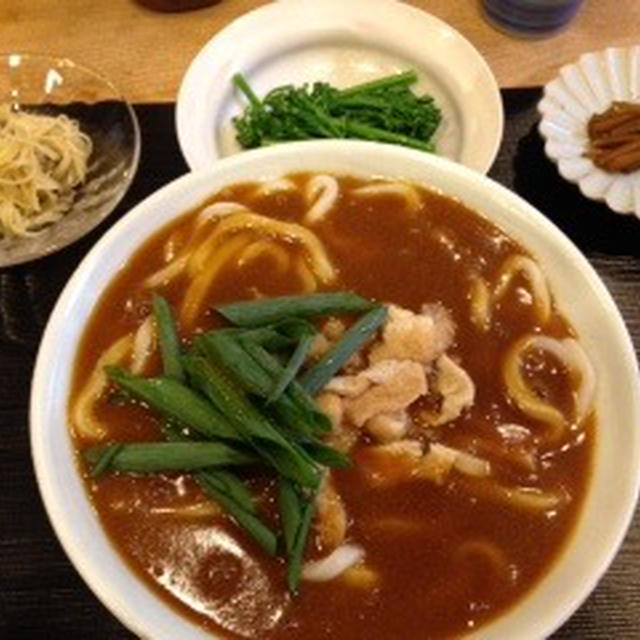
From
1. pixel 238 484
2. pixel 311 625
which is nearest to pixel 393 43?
pixel 238 484

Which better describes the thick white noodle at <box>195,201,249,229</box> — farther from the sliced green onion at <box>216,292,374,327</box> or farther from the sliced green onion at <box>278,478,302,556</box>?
the sliced green onion at <box>278,478,302,556</box>

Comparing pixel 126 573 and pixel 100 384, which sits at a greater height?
pixel 100 384

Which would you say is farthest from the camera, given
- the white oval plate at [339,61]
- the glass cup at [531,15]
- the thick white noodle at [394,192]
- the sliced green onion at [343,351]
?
the glass cup at [531,15]

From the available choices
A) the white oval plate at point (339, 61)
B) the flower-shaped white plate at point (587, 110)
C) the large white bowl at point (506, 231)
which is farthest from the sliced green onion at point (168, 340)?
the flower-shaped white plate at point (587, 110)

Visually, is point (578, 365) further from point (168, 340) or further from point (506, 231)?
point (168, 340)

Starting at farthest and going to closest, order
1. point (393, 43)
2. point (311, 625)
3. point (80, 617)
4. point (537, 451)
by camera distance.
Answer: point (393, 43), point (80, 617), point (537, 451), point (311, 625)

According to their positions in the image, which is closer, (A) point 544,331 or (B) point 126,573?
(B) point 126,573

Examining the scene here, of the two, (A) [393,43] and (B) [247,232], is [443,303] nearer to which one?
(B) [247,232]

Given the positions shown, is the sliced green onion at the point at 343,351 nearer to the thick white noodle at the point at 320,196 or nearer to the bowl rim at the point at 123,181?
the thick white noodle at the point at 320,196
